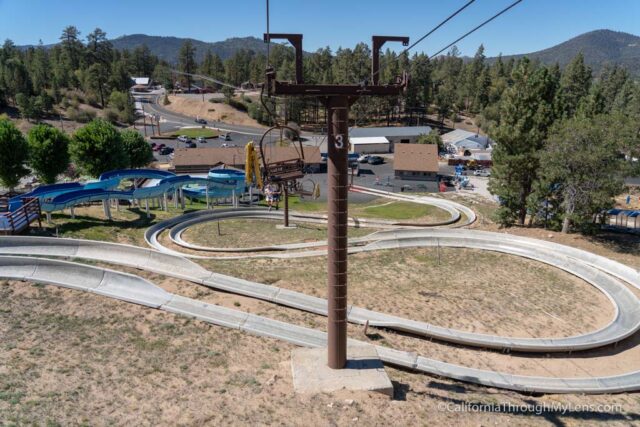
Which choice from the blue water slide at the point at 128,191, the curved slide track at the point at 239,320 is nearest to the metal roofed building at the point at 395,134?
the blue water slide at the point at 128,191

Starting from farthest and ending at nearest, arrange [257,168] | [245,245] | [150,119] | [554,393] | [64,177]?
[150,119], [64,177], [245,245], [257,168], [554,393]

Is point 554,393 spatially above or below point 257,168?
below

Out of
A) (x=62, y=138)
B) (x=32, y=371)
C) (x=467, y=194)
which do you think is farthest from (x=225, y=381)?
(x=467, y=194)

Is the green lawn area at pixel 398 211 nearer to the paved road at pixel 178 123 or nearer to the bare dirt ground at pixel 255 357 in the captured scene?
the bare dirt ground at pixel 255 357

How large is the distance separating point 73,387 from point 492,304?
20057mm

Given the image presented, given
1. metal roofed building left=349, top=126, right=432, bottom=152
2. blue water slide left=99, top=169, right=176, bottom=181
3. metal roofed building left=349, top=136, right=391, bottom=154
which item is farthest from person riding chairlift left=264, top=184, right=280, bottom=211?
metal roofed building left=349, top=126, right=432, bottom=152

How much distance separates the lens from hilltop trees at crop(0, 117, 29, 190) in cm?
4997

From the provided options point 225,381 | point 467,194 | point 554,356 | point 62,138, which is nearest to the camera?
point 225,381

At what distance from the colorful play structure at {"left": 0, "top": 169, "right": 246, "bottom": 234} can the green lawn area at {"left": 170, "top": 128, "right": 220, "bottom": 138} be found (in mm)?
63723

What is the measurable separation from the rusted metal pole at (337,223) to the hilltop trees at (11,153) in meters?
50.5

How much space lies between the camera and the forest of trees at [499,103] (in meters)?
34.4

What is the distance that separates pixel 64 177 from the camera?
7125 centimetres

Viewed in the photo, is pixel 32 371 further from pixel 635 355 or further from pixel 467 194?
pixel 467 194

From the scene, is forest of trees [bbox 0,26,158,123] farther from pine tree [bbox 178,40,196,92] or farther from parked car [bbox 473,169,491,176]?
parked car [bbox 473,169,491,176]
